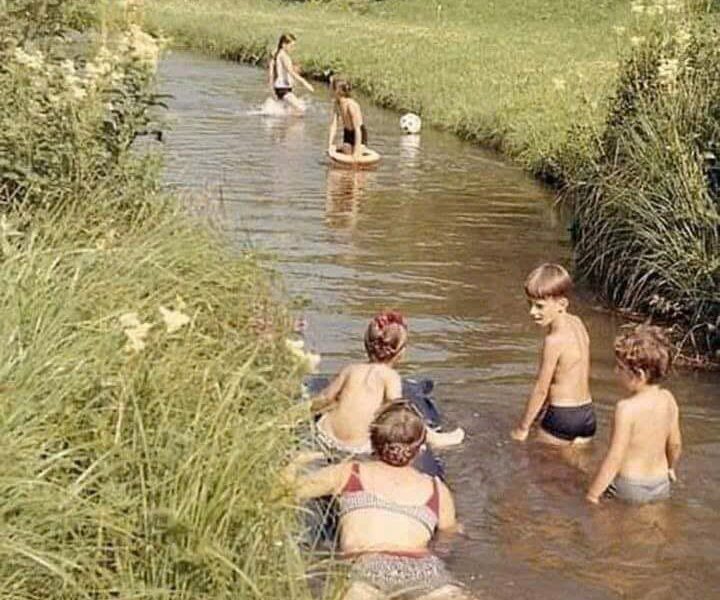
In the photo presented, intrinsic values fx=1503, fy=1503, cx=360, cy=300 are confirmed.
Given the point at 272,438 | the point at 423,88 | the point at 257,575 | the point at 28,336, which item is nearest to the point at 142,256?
the point at 28,336

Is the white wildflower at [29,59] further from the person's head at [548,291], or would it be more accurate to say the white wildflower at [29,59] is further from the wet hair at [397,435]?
the wet hair at [397,435]

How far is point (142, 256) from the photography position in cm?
752

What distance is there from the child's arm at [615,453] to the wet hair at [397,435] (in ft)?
5.53

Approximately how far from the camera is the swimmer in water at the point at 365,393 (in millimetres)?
8344

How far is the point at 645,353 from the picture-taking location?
8.01 metres

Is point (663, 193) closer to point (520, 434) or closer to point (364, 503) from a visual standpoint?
point (520, 434)

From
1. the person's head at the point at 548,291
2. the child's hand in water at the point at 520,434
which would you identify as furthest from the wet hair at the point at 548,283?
the child's hand in water at the point at 520,434

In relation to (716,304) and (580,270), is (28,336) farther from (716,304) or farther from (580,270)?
(580,270)

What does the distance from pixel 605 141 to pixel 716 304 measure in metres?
3.04

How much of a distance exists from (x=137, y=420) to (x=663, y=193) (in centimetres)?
710

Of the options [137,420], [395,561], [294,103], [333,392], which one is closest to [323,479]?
[395,561]

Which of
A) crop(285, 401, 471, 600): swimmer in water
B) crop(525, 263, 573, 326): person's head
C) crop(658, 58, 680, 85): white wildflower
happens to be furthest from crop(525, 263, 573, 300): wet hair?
crop(658, 58, 680, 85): white wildflower

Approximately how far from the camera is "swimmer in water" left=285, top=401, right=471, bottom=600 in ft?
21.6

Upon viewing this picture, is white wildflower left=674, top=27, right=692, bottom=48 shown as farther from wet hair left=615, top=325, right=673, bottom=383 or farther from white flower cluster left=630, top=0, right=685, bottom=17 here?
wet hair left=615, top=325, right=673, bottom=383
